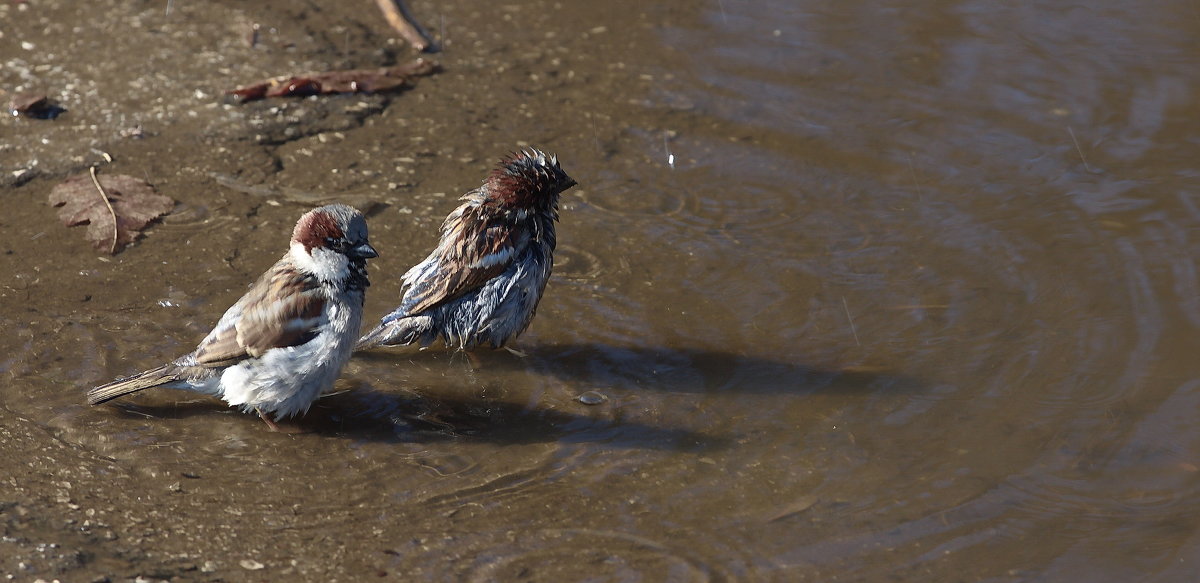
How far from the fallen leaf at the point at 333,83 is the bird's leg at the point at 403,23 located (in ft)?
1.42

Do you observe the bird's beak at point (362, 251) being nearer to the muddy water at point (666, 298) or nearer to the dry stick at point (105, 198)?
the muddy water at point (666, 298)

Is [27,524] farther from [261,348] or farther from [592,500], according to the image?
[592,500]

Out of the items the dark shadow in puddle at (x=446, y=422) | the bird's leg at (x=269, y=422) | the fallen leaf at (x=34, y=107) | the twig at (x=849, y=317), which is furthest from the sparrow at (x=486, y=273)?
the fallen leaf at (x=34, y=107)

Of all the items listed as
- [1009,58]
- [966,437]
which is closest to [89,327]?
[966,437]

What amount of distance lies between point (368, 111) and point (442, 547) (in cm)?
420

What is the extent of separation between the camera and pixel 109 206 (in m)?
6.86

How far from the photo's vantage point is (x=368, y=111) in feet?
26.4

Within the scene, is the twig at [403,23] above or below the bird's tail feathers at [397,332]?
above

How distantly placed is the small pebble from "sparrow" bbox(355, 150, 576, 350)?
555 mm

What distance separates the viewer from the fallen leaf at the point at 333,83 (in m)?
8.12

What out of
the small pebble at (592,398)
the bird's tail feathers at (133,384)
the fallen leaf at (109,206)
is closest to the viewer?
the bird's tail feathers at (133,384)

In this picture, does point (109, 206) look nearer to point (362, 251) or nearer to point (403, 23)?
point (362, 251)

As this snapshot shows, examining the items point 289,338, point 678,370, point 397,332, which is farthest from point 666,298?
point 289,338

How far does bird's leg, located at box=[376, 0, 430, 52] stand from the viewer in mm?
8867
